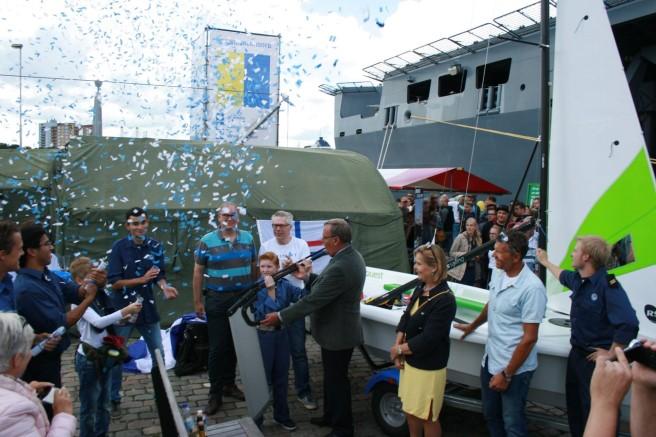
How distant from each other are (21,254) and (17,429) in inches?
63.3

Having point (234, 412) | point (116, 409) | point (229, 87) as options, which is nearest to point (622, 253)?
point (234, 412)

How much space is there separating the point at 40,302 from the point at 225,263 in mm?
2035

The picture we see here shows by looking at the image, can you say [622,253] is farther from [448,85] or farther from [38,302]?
[448,85]

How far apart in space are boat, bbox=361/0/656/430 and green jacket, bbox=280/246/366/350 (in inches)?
20.2

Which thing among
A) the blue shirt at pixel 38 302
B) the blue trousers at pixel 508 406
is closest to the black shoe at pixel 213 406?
the blue shirt at pixel 38 302

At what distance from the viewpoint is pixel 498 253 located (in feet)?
11.5

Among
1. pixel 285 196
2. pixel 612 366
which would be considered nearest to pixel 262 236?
pixel 285 196

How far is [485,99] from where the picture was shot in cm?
2077

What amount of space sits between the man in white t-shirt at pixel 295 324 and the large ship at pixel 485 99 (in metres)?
9.40

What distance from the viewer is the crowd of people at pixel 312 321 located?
304 cm

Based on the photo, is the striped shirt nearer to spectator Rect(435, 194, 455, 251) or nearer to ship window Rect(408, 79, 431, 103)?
spectator Rect(435, 194, 455, 251)

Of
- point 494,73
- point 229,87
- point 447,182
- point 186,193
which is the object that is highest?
point 494,73

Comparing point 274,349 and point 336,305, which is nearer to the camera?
point 336,305

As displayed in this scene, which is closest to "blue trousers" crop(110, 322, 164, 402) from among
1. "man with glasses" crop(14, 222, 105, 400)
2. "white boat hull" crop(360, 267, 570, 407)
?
"man with glasses" crop(14, 222, 105, 400)
